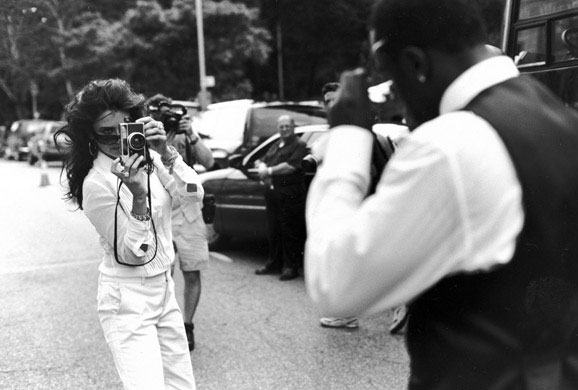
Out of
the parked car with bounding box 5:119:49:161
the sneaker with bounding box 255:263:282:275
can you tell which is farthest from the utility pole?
the sneaker with bounding box 255:263:282:275

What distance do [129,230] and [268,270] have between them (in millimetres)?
5027

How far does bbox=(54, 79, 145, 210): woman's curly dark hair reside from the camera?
10.9 ft

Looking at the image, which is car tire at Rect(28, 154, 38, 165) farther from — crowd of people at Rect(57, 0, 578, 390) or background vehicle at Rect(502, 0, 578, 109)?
crowd of people at Rect(57, 0, 578, 390)

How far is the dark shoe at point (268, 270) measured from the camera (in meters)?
8.02

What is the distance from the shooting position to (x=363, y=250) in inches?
48.3

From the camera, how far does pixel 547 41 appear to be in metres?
5.61

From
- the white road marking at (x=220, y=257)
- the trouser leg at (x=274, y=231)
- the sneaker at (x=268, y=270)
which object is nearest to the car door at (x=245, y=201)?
the trouser leg at (x=274, y=231)

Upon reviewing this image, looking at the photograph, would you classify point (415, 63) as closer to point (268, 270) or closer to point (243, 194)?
point (268, 270)

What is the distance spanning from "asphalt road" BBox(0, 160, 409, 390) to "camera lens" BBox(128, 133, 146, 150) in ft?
6.82

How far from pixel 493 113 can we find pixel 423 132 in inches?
5.6

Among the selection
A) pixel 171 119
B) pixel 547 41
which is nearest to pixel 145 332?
pixel 171 119

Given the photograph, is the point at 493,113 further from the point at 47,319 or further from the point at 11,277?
the point at 11,277

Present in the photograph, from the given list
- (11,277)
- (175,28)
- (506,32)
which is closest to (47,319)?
(11,277)

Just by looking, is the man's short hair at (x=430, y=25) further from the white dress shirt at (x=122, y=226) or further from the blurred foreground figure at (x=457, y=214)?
the white dress shirt at (x=122, y=226)
